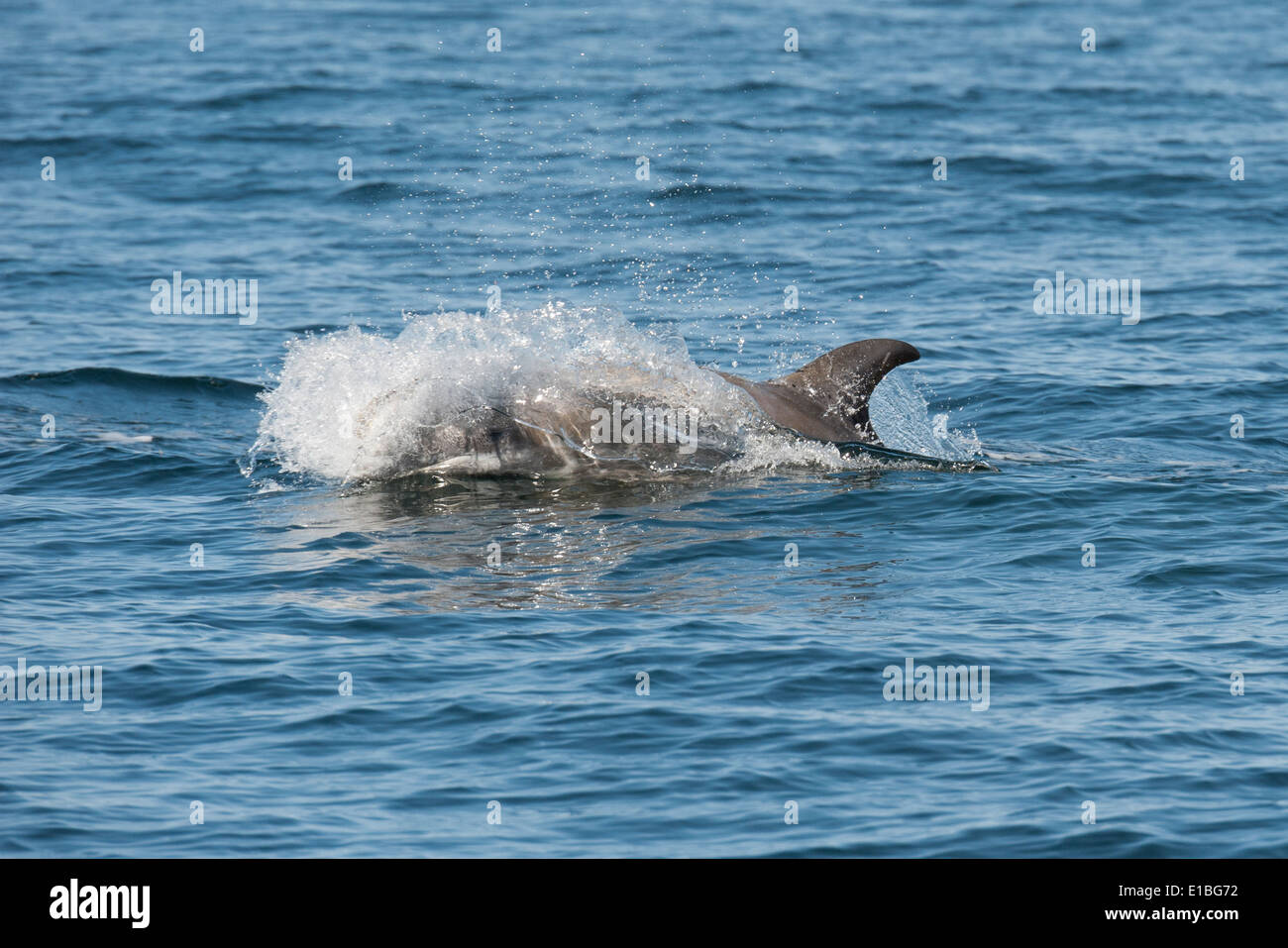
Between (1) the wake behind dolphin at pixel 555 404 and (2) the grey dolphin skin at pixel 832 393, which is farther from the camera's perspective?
(2) the grey dolphin skin at pixel 832 393

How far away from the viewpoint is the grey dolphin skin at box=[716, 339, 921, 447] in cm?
1495

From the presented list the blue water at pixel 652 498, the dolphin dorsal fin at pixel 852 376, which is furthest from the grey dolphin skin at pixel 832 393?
the blue water at pixel 652 498

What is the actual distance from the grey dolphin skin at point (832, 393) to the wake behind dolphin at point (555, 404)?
0.04 ft

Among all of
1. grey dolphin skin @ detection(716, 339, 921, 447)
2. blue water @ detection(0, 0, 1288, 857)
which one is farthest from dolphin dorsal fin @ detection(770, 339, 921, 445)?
blue water @ detection(0, 0, 1288, 857)

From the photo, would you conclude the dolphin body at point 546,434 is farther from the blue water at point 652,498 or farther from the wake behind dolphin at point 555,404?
the blue water at point 652,498

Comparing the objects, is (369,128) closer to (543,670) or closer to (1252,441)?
(1252,441)

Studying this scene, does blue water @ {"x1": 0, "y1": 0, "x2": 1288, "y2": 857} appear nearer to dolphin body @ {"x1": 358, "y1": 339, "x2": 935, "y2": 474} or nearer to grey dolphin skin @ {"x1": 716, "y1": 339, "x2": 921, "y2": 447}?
dolphin body @ {"x1": 358, "y1": 339, "x2": 935, "y2": 474}

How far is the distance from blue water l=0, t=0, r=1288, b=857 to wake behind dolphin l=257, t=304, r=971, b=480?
9 cm

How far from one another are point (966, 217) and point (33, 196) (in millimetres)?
15706

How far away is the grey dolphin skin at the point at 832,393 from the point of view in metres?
15.0

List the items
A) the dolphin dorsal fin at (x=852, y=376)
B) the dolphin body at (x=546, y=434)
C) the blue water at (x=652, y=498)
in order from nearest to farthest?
the blue water at (x=652, y=498)
the dolphin body at (x=546, y=434)
the dolphin dorsal fin at (x=852, y=376)

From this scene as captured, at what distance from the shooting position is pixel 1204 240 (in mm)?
25109
